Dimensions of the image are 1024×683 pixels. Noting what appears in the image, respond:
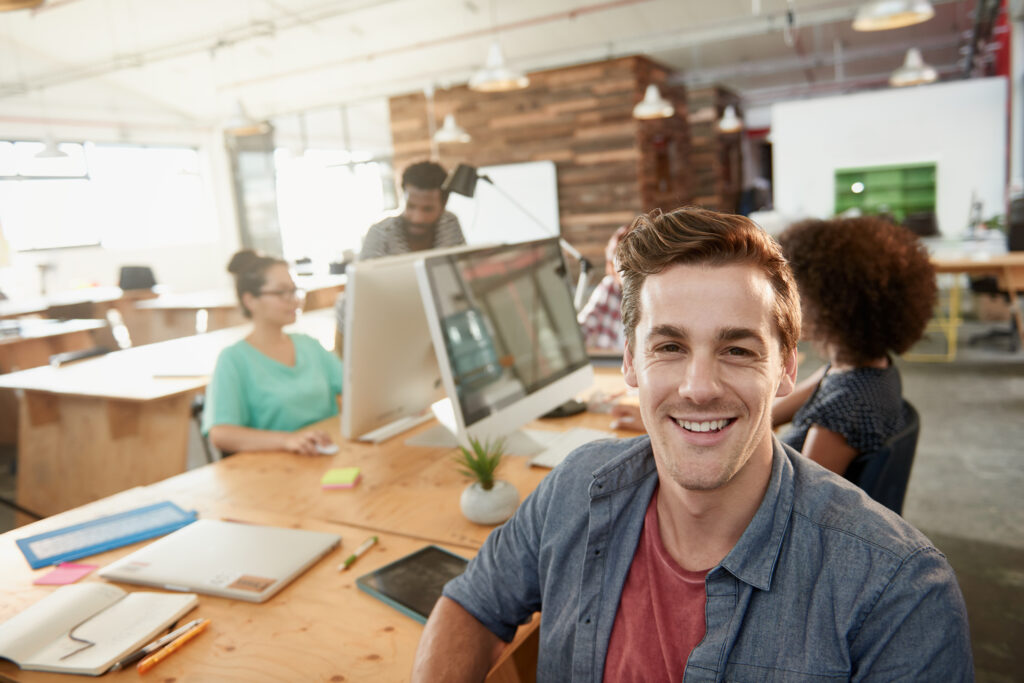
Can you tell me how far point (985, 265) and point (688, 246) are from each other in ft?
17.0

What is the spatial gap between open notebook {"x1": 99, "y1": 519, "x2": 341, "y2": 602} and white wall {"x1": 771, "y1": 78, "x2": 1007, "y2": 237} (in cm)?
929

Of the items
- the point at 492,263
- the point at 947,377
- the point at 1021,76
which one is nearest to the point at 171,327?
the point at 492,263

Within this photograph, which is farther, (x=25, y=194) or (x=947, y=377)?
(x=25, y=194)

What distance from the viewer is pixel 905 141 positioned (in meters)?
9.85

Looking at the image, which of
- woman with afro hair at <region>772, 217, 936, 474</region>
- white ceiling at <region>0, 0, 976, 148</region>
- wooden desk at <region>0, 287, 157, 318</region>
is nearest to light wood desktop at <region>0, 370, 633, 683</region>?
woman with afro hair at <region>772, 217, 936, 474</region>

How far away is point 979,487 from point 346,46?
27.1 ft

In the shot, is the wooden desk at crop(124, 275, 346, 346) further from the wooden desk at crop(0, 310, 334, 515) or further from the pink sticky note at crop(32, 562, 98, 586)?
the pink sticky note at crop(32, 562, 98, 586)

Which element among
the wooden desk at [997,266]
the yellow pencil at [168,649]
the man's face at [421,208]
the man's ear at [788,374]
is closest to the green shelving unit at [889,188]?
the wooden desk at [997,266]

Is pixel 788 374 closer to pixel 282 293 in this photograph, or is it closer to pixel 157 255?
pixel 282 293

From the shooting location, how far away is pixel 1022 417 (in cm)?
432

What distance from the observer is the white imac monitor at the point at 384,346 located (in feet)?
5.91

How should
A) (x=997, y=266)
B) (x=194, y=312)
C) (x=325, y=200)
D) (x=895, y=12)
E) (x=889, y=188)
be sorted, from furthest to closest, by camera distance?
1. (x=325, y=200)
2. (x=889, y=188)
3. (x=194, y=312)
4. (x=997, y=266)
5. (x=895, y=12)

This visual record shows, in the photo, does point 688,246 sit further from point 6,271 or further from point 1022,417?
point 6,271

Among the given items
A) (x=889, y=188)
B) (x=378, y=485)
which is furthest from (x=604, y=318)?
(x=889, y=188)
